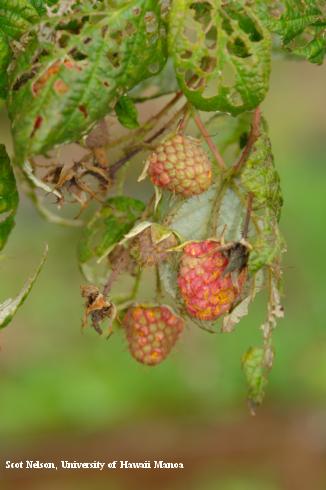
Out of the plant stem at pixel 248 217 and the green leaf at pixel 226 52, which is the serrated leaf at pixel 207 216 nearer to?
the plant stem at pixel 248 217

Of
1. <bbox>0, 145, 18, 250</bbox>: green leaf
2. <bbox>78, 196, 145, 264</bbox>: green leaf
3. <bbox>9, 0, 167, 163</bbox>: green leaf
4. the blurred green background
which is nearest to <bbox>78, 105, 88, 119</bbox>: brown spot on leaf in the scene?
<bbox>9, 0, 167, 163</bbox>: green leaf

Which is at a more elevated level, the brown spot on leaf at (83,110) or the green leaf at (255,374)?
the brown spot on leaf at (83,110)

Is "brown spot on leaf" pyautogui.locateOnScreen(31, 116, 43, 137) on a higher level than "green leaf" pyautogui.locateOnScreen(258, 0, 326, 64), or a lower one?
lower

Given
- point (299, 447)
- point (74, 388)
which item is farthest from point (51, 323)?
point (299, 447)

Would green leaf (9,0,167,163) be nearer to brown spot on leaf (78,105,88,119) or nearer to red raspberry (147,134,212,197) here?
brown spot on leaf (78,105,88,119)

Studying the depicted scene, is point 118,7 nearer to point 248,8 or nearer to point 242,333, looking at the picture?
point 248,8

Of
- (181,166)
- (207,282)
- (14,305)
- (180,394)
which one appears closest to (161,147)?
(181,166)

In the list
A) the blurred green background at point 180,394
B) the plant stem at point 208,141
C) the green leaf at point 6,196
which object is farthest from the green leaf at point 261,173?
the blurred green background at point 180,394

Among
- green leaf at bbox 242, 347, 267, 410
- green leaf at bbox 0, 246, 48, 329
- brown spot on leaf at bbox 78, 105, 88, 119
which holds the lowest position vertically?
green leaf at bbox 242, 347, 267, 410
